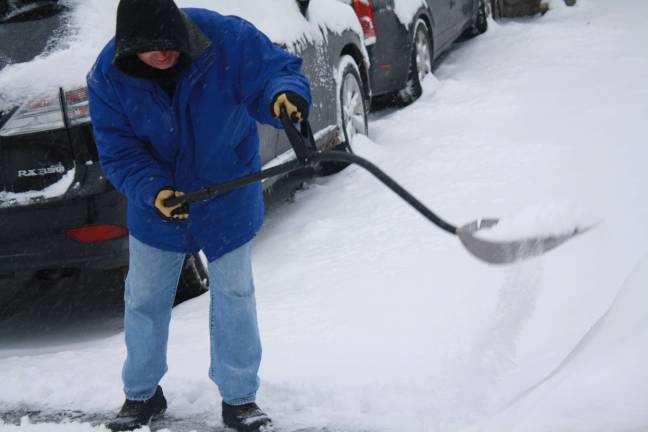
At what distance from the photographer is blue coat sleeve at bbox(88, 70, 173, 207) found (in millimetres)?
2420

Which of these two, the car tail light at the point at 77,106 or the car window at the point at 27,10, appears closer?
the car tail light at the point at 77,106

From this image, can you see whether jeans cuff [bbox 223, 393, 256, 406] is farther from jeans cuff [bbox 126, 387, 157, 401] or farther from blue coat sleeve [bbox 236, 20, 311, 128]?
blue coat sleeve [bbox 236, 20, 311, 128]

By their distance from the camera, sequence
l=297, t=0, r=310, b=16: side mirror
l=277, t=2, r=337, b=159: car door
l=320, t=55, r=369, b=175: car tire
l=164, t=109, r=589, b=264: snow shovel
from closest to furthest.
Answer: l=164, t=109, r=589, b=264: snow shovel → l=277, t=2, r=337, b=159: car door → l=297, t=0, r=310, b=16: side mirror → l=320, t=55, r=369, b=175: car tire

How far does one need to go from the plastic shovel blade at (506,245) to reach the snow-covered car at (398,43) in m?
3.82

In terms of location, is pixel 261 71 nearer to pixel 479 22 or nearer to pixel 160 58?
pixel 160 58

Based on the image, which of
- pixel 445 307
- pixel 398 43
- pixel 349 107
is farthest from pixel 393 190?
pixel 398 43

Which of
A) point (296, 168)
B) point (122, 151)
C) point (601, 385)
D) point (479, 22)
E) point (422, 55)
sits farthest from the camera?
point (479, 22)

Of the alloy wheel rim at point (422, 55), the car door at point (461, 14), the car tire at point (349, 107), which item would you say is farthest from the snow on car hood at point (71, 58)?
the car door at point (461, 14)

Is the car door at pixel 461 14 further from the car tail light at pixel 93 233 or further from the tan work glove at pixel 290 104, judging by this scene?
the tan work glove at pixel 290 104

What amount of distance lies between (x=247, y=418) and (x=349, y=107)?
10.4 feet

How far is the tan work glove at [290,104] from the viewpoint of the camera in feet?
7.57

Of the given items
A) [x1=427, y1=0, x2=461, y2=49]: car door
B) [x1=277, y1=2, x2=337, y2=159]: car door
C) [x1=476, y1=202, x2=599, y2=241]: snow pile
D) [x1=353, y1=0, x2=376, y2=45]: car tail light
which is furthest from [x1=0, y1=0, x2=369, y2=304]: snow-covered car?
[x1=427, y1=0, x2=461, y2=49]: car door

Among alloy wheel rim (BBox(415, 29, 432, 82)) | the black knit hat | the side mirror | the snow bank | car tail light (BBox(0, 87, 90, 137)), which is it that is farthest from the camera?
alloy wheel rim (BBox(415, 29, 432, 82))

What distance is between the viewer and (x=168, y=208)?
2.37 metres
